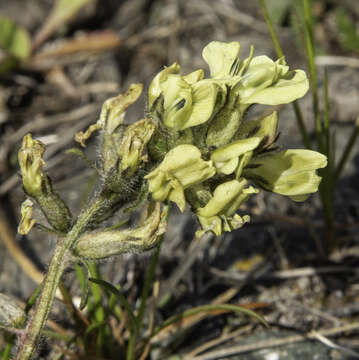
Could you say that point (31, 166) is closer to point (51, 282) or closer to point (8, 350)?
point (51, 282)

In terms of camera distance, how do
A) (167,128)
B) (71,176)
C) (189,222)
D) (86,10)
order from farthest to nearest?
1. (86,10)
2. (71,176)
3. (189,222)
4. (167,128)

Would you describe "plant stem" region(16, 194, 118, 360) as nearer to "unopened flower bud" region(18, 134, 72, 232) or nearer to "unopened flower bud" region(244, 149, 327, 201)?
"unopened flower bud" region(18, 134, 72, 232)

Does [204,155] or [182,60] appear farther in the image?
[182,60]

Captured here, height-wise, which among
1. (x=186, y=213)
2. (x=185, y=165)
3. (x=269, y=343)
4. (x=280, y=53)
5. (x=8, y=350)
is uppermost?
(x=185, y=165)

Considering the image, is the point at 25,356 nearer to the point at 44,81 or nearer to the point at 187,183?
the point at 187,183

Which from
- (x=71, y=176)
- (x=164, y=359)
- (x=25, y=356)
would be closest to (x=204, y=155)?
(x=25, y=356)

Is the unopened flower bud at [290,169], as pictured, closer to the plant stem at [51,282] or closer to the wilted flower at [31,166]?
the plant stem at [51,282]

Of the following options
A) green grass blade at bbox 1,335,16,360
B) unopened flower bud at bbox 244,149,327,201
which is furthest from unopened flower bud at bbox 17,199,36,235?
unopened flower bud at bbox 244,149,327,201

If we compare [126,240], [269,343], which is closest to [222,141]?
[126,240]
